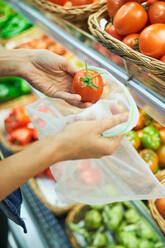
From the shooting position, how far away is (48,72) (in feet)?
4.15

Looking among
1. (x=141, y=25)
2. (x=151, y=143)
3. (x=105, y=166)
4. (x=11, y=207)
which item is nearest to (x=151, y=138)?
(x=151, y=143)

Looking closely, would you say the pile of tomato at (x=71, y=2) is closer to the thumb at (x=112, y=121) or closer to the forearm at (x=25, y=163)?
the thumb at (x=112, y=121)

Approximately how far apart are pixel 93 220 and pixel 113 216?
0.13 meters

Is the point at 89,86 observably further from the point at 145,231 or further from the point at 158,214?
the point at 145,231

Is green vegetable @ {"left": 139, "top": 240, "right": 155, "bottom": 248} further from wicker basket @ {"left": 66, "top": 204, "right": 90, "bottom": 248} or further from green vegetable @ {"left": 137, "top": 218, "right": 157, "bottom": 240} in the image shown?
wicker basket @ {"left": 66, "top": 204, "right": 90, "bottom": 248}

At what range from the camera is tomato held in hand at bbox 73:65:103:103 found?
3.38 feet

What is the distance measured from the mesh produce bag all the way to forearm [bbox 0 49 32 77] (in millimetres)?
204

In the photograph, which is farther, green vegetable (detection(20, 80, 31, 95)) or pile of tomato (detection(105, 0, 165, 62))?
green vegetable (detection(20, 80, 31, 95))

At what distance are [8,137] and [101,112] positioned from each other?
1.47m

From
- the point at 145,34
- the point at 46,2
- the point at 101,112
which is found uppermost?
the point at 46,2

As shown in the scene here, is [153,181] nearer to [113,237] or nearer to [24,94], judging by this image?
[113,237]

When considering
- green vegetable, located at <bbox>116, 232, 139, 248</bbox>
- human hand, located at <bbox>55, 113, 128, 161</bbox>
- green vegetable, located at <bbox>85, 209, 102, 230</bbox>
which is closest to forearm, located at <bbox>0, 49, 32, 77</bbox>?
human hand, located at <bbox>55, 113, 128, 161</bbox>

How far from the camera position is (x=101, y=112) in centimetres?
98

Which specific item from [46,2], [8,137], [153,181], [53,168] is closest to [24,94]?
[8,137]
